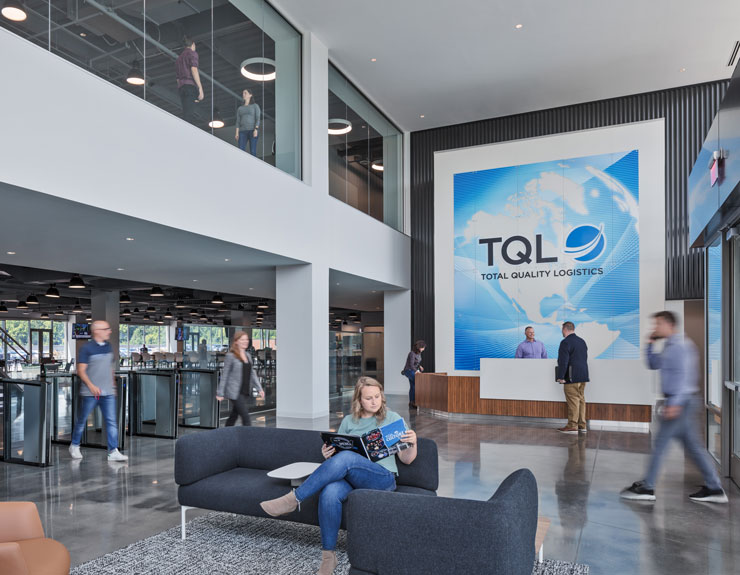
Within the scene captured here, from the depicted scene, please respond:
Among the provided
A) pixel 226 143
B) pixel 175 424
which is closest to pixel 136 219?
pixel 226 143

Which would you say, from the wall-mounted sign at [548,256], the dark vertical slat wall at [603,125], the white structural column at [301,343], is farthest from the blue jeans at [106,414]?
the dark vertical slat wall at [603,125]

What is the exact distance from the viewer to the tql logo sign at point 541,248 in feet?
38.9

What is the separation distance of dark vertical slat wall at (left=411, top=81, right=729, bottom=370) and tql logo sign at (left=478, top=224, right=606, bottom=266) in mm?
1281

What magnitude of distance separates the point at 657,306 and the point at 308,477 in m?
9.72

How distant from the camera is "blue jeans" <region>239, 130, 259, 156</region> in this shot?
29.1 ft

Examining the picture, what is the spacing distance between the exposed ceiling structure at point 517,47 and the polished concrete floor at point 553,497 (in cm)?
712

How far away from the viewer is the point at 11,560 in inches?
89.2

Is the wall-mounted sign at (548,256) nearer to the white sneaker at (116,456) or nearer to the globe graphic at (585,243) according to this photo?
the globe graphic at (585,243)

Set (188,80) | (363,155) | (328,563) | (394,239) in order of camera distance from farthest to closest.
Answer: (394,239), (363,155), (188,80), (328,563)

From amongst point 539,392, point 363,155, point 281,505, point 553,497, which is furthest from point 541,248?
point 281,505

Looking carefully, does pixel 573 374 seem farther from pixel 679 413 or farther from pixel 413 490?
pixel 413 490

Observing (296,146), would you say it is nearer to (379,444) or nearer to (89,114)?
(89,114)

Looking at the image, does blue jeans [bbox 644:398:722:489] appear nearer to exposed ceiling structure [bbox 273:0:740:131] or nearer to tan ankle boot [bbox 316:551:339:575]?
tan ankle boot [bbox 316:551:339:575]

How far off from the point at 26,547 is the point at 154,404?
6.35 meters
